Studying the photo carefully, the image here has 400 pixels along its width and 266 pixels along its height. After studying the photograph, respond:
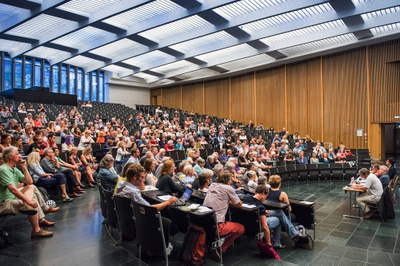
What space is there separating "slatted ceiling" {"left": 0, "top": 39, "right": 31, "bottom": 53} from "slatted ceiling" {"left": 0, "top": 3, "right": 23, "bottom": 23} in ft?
10.6

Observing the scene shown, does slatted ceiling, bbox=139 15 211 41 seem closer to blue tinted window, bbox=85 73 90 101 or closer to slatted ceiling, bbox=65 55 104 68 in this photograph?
slatted ceiling, bbox=65 55 104 68

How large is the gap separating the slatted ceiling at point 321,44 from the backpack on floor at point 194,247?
13.3 m

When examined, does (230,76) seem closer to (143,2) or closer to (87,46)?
(87,46)

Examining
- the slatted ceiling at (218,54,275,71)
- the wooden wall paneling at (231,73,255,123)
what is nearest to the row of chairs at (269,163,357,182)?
the slatted ceiling at (218,54,275,71)

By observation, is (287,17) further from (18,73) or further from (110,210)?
(18,73)

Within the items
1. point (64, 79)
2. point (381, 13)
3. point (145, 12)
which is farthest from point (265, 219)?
point (64, 79)

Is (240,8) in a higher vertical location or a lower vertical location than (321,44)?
higher

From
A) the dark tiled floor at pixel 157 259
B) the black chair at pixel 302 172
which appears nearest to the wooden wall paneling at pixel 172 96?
the black chair at pixel 302 172

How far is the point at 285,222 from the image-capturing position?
13.2ft

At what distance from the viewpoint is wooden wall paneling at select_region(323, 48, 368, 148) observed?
1447 centimetres

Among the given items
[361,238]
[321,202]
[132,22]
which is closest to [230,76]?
[132,22]

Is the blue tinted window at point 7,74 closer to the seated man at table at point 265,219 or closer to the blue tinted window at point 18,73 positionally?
the blue tinted window at point 18,73

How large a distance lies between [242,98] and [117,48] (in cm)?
863

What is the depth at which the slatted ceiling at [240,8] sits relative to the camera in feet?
34.8
